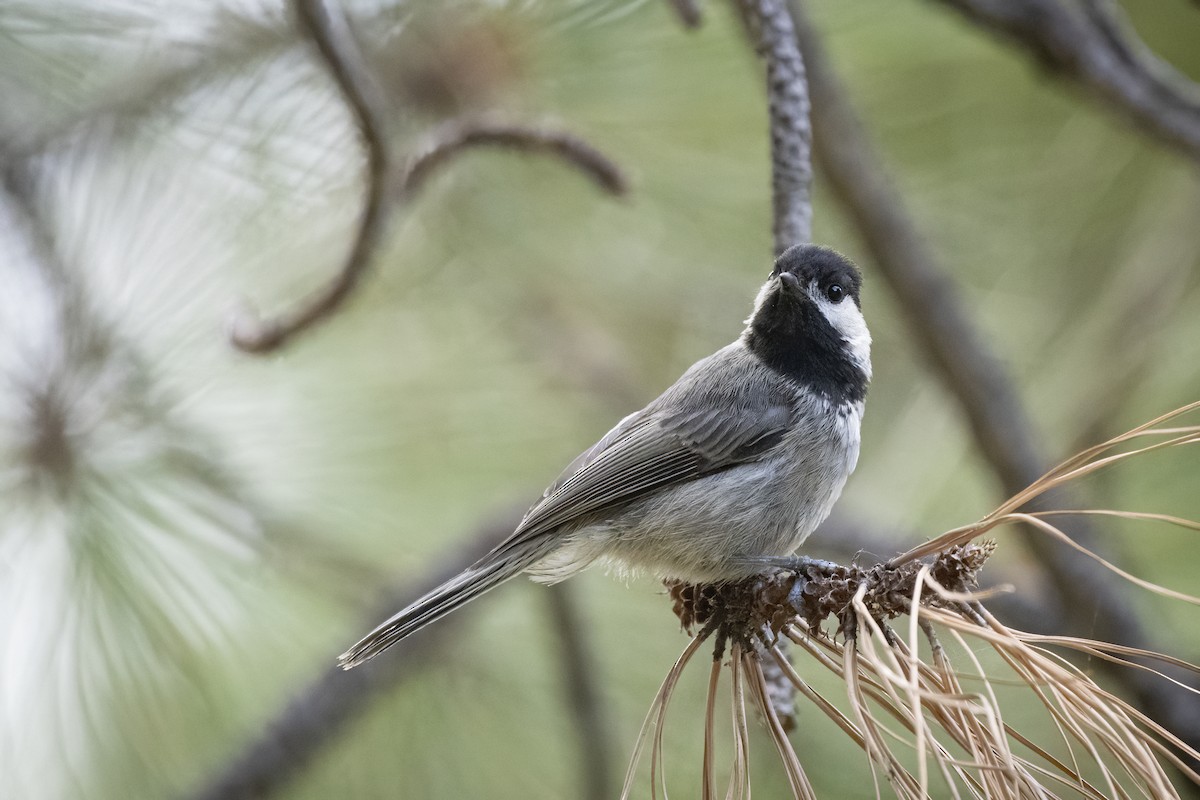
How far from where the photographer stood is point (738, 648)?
1301mm

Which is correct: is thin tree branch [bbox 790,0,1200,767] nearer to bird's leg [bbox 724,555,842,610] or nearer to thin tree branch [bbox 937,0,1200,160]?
thin tree branch [bbox 937,0,1200,160]

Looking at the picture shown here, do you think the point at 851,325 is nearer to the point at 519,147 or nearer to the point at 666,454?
the point at 666,454

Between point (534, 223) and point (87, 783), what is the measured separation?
1488 mm

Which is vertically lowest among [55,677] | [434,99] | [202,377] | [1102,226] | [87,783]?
[1102,226]

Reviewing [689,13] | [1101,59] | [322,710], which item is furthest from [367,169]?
[1101,59]

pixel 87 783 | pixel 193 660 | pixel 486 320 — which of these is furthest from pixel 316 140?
pixel 87 783

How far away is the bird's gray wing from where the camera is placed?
181cm

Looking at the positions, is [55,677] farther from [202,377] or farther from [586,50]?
[586,50]

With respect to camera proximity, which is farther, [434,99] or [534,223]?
[534,223]

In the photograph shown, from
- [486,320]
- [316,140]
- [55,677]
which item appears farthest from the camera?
[486,320]

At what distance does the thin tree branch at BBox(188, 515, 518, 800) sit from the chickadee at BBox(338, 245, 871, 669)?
281mm

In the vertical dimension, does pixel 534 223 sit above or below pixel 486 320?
above

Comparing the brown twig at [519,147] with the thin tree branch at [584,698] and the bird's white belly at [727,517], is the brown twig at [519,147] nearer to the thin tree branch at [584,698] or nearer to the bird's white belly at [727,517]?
the bird's white belly at [727,517]

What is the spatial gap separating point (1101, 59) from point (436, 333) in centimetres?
159
